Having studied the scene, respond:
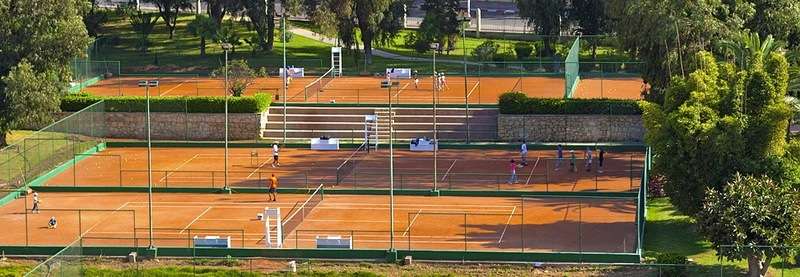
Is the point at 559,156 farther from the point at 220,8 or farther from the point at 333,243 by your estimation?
the point at 220,8

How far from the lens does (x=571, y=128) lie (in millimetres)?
105125

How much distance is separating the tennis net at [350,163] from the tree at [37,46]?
1641 centimetres

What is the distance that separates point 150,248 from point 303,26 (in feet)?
211

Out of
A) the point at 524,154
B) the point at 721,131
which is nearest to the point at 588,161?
the point at 524,154

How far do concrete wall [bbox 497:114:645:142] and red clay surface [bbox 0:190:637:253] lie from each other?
17059mm

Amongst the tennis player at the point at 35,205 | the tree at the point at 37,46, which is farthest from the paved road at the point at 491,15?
the tennis player at the point at 35,205

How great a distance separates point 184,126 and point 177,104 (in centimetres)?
136

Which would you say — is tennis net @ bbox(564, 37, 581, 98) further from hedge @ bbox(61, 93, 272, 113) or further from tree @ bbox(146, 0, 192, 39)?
tree @ bbox(146, 0, 192, 39)

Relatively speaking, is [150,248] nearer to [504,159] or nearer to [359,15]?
[504,159]

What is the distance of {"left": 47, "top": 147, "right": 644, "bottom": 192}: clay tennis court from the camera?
9275 centimetres

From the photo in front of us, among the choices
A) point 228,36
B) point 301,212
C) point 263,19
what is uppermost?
point 263,19

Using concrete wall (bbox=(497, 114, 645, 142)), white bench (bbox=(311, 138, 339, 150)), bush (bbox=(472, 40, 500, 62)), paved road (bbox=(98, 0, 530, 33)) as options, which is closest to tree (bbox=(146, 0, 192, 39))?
paved road (bbox=(98, 0, 530, 33))

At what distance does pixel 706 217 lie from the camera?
72.4m

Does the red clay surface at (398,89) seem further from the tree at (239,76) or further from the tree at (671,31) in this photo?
the tree at (671,31)
